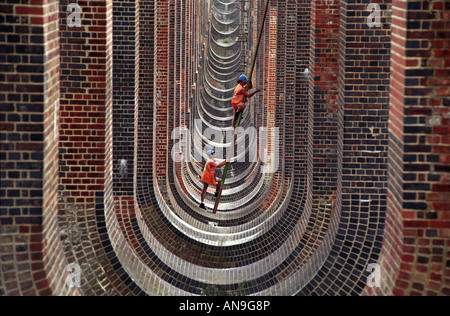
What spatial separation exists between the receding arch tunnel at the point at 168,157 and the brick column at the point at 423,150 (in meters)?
0.01

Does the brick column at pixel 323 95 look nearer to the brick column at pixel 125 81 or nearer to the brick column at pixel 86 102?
the brick column at pixel 125 81

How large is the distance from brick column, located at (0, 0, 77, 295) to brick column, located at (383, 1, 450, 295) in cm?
259

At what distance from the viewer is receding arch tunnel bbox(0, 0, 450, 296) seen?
16.4 ft

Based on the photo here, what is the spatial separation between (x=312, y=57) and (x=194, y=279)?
4549mm

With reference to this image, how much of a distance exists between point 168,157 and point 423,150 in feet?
43.0

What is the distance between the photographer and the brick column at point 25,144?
16.2 ft

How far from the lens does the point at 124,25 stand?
10.9m

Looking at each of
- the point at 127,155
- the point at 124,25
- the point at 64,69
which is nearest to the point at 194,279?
the point at 127,155

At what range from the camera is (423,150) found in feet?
16.4
